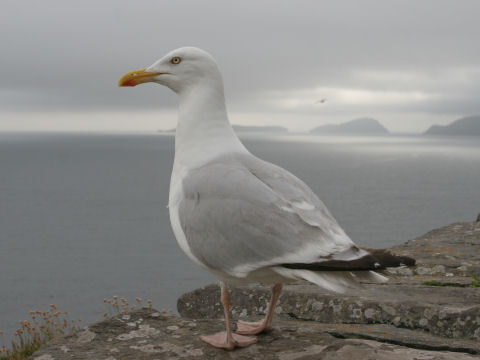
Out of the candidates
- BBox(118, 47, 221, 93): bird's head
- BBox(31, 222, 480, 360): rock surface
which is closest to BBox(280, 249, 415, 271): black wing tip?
BBox(31, 222, 480, 360): rock surface

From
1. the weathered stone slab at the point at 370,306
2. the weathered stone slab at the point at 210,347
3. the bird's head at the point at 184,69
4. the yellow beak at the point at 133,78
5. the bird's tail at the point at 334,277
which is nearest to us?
the bird's tail at the point at 334,277

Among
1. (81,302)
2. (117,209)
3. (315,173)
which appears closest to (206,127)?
(81,302)

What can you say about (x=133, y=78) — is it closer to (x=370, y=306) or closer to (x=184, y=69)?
(x=184, y=69)

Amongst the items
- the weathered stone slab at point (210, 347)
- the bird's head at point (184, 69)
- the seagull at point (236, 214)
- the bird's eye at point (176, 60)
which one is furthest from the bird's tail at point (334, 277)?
the bird's eye at point (176, 60)

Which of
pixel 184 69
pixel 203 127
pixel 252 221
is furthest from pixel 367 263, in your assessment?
pixel 184 69

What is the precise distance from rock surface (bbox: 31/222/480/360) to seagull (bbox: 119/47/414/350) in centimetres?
37

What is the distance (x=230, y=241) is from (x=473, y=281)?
361 cm

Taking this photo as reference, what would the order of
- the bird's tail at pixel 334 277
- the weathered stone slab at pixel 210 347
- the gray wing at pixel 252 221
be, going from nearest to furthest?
the bird's tail at pixel 334 277 < the gray wing at pixel 252 221 < the weathered stone slab at pixel 210 347

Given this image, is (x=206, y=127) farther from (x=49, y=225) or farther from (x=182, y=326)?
(x=49, y=225)

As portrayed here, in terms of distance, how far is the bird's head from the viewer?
5.06 meters

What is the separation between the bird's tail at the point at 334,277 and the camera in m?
A: 3.70

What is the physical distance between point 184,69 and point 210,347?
2770mm

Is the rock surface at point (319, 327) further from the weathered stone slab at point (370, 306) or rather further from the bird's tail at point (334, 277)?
the bird's tail at point (334, 277)

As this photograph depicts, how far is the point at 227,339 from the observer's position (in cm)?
455
